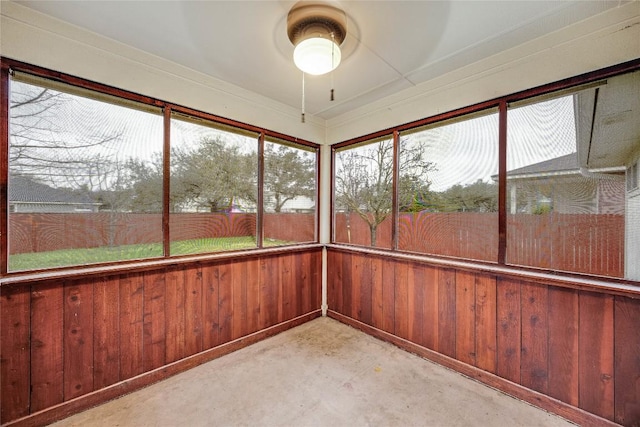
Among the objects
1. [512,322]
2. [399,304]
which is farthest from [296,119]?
[512,322]

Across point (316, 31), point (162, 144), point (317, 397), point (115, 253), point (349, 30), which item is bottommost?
point (317, 397)

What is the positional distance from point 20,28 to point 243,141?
5.29ft

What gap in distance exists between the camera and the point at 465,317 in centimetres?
227

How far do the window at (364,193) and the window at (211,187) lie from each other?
113 centimetres

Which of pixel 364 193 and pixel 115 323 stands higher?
pixel 364 193

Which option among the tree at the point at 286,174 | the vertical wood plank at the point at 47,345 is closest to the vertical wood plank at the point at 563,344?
the tree at the point at 286,174

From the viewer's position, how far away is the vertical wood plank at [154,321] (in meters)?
2.10

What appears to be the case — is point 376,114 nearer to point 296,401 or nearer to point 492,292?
point 492,292

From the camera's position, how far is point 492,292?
83.8 inches

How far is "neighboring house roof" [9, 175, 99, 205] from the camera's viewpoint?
1.68 meters

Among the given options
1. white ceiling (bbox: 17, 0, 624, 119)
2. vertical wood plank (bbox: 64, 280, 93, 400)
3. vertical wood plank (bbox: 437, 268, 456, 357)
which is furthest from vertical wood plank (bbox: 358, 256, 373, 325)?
vertical wood plank (bbox: 64, 280, 93, 400)

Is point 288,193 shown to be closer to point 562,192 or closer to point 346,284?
point 346,284

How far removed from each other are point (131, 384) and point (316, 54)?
2743 millimetres

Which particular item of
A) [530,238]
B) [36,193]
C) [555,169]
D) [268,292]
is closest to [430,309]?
[530,238]
